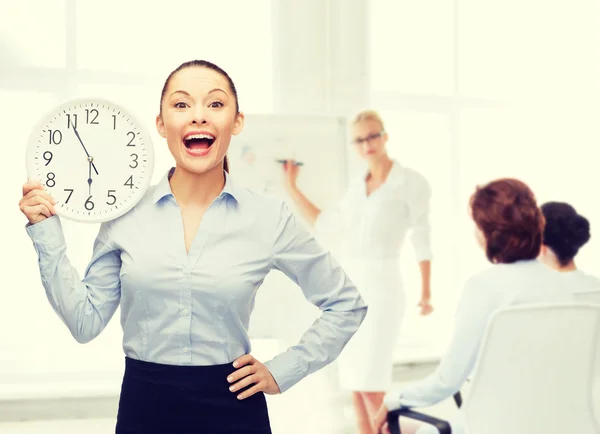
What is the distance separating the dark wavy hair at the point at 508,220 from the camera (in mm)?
2104

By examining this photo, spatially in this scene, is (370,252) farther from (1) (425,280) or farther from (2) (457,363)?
(2) (457,363)

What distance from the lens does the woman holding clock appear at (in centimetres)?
139

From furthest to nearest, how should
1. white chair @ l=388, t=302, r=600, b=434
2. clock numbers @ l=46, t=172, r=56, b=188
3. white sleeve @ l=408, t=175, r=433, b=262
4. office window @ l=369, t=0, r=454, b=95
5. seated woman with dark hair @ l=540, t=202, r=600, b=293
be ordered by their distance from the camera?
1. office window @ l=369, t=0, r=454, b=95
2. white sleeve @ l=408, t=175, r=433, b=262
3. seated woman with dark hair @ l=540, t=202, r=600, b=293
4. white chair @ l=388, t=302, r=600, b=434
5. clock numbers @ l=46, t=172, r=56, b=188

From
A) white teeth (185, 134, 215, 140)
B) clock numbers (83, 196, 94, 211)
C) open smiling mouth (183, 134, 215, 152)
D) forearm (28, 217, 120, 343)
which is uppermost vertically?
white teeth (185, 134, 215, 140)

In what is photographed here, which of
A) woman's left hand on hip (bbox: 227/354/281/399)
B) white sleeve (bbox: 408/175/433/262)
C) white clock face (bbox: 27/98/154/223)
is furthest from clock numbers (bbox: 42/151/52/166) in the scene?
white sleeve (bbox: 408/175/433/262)

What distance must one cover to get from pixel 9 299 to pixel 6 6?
1.17 metres

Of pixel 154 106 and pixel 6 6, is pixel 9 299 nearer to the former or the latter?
pixel 154 106

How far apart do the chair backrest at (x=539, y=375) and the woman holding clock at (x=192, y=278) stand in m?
0.54

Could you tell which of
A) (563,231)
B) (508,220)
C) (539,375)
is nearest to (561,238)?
(563,231)

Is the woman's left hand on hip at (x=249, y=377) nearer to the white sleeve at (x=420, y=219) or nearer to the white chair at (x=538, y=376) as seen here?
the white chair at (x=538, y=376)

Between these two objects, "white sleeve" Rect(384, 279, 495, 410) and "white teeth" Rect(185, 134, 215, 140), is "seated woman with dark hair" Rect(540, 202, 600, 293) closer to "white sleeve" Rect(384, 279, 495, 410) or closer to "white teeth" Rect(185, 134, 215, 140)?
"white sleeve" Rect(384, 279, 495, 410)

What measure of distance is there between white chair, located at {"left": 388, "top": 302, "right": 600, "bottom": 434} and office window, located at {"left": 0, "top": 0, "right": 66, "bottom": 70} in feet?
6.53

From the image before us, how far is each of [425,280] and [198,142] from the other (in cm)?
187

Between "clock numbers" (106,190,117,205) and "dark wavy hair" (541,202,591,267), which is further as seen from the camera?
"dark wavy hair" (541,202,591,267)
